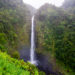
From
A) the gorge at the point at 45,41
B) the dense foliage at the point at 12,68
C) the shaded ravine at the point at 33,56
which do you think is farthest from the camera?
the shaded ravine at the point at 33,56

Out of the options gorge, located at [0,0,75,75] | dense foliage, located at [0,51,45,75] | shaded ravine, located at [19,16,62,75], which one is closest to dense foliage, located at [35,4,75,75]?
gorge, located at [0,0,75,75]

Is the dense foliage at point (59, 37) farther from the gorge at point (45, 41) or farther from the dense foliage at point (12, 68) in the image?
the dense foliage at point (12, 68)

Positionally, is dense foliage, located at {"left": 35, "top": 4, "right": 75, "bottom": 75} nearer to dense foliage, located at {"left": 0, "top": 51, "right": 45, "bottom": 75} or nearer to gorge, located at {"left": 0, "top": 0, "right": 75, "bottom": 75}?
gorge, located at {"left": 0, "top": 0, "right": 75, "bottom": 75}

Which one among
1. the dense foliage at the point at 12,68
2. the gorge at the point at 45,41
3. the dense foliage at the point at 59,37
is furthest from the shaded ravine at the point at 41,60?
the dense foliage at the point at 12,68

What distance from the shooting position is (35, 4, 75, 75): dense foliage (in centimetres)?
1348

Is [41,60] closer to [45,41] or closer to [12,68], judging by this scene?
[45,41]

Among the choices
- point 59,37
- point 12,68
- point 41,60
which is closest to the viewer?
point 12,68

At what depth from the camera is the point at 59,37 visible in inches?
598

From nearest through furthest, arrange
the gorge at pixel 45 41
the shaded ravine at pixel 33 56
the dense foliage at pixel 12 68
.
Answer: the dense foliage at pixel 12 68
the gorge at pixel 45 41
the shaded ravine at pixel 33 56

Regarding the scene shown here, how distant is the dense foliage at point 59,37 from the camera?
44.2 ft

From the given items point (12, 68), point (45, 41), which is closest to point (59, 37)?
point (45, 41)

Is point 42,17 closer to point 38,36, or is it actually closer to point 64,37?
point 38,36

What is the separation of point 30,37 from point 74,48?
370 inches

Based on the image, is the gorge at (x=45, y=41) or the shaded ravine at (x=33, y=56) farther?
the shaded ravine at (x=33, y=56)
